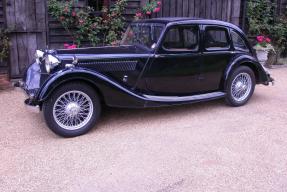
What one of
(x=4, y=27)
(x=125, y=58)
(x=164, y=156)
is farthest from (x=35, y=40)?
(x=164, y=156)

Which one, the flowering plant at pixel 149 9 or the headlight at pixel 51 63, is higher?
the flowering plant at pixel 149 9

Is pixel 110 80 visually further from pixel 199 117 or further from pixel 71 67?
pixel 199 117

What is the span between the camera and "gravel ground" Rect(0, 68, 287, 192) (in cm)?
314

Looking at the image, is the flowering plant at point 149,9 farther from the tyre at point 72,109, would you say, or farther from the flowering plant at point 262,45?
the tyre at point 72,109

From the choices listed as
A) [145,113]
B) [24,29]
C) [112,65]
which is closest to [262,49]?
[145,113]

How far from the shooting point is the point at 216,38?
204 inches

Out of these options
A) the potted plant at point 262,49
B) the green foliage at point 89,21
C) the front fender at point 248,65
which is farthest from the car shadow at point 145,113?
the potted plant at point 262,49

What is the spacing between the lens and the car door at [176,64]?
4629mm

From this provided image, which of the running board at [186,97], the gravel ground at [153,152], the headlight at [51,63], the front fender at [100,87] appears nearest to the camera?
the gravel ground at [153,152]

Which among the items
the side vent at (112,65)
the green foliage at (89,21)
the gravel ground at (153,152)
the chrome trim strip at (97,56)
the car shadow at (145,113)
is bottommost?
the gravel ground at (153,152)

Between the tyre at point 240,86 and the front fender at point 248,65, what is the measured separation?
3.2 inches

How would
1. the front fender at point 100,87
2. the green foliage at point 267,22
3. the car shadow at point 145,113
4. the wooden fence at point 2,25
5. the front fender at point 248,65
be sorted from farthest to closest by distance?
1. the green foliage at point 267,22
2. the wooden fence at point 2,25
3. the front fender at point 248,65
4. the car shadow at point 145,113
5. the front fender at point 100,87

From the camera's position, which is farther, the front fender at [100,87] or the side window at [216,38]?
the side window at [216,38]

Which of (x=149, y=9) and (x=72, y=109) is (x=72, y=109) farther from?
(x=149, y=9)
